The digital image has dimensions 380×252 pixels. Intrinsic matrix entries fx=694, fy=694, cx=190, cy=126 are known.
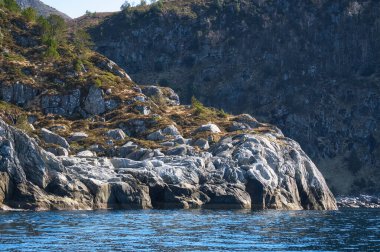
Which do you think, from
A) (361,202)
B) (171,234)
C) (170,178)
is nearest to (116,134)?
(170,178)

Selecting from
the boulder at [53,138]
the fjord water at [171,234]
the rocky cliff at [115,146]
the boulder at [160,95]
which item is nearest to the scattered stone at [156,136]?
→ the rocky cliff at [115,146]

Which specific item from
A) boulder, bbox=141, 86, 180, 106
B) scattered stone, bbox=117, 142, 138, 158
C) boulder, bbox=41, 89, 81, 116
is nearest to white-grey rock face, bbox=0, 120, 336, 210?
scattered stone, bbox=117, 142, 138, 158

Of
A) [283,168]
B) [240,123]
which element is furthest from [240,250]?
[240,123]

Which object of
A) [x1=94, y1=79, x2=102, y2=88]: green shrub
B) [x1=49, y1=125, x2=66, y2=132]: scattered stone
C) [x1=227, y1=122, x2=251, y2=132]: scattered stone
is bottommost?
[x1=49, y1=125, x2=66, y2=132]: scattered stone

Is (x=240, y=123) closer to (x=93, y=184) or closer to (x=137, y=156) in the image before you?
(x=137, y=156)

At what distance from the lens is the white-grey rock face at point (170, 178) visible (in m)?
90.9

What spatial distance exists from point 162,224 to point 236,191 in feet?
131

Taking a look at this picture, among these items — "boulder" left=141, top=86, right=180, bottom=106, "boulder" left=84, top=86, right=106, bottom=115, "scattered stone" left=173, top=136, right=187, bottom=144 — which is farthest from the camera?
Answer: "boulder" left=141, top=86, right=180, bottom=106

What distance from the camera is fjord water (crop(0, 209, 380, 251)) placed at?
49.7 meters

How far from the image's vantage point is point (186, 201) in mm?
102875

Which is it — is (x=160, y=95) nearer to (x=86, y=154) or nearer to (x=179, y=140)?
(x=179, y=140)

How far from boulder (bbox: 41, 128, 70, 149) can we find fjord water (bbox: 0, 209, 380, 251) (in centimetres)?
4043

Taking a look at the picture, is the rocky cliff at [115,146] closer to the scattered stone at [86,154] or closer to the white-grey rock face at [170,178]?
the white-grey rock face at [170,178]

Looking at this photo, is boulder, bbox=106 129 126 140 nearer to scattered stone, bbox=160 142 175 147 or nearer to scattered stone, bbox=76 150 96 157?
scattered stone, bbox=160 142 175 147
